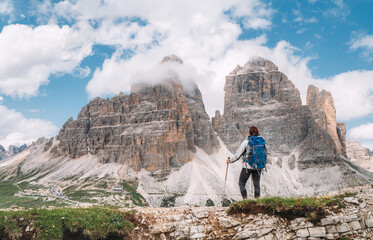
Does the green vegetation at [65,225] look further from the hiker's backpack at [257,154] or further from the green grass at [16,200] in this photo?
the green grass at [16,200]

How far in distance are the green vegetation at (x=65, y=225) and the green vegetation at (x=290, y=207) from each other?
5404mm

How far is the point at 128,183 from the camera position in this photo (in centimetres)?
16638

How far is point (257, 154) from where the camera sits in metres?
14.6

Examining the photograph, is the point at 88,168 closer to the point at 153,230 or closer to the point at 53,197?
the point at 53,197

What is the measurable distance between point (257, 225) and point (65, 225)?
8855mm

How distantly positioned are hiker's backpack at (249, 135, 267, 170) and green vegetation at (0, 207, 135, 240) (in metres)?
6.49

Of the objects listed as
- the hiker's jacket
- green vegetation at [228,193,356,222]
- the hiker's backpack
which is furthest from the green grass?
the hiker's backpack

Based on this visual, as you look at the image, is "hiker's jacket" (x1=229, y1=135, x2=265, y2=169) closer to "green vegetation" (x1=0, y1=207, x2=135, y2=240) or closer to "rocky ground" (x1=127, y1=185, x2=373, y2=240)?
"rocky ground" (x1=127, y1=185, x2=373, y2=240)

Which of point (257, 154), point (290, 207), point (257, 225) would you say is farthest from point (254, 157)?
point (257, 225)

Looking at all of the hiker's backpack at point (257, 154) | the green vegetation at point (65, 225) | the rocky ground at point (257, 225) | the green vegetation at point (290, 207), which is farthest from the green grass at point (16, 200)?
the hiker's backpack at point (257, 154)

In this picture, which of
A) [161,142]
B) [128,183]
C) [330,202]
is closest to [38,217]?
[330,202]

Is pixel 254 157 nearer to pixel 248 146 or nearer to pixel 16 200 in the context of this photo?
pixel 248 146

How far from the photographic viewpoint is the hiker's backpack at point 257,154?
1448cm

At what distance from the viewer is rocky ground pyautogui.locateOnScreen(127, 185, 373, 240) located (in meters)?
13.2
